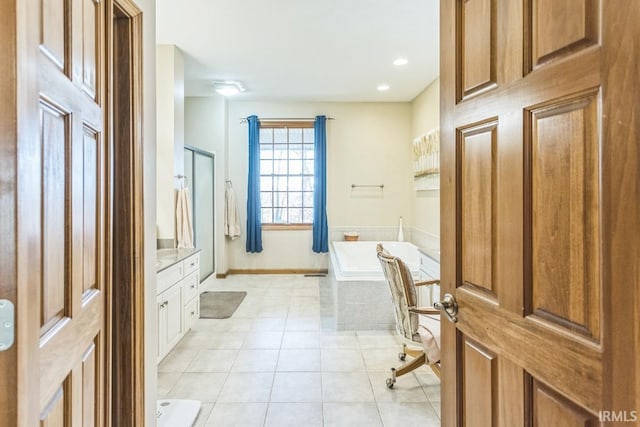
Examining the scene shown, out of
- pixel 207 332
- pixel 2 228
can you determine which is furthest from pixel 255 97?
pixel 2 228

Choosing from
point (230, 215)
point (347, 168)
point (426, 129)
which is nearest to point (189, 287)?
point (230, 215)

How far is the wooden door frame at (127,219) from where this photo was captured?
144 centimetres

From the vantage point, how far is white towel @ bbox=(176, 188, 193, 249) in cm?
359

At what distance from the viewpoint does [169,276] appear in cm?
276

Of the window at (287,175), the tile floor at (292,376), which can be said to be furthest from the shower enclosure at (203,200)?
the tile floor at (292,376)

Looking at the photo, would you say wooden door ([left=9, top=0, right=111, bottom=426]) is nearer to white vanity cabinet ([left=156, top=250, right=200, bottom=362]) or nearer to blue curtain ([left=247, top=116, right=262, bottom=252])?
white vanity cabinet ([left=156, top=250, right=200, bottom=362])

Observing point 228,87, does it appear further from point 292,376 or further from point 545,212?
point 545,212

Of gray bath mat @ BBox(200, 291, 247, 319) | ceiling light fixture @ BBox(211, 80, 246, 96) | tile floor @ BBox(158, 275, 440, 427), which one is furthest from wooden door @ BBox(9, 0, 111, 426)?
ceiling light fixture @ BBox(211, 80, 246, 96)

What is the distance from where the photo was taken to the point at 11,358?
62 cm

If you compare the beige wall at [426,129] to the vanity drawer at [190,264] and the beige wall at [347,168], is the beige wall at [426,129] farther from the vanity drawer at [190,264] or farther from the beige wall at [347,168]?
the vanity drawer at [190,264]

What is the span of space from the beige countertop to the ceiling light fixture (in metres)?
2.42

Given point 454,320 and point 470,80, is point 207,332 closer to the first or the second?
point 454,320

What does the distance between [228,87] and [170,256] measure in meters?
2.67

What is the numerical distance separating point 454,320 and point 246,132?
16.8 ft
